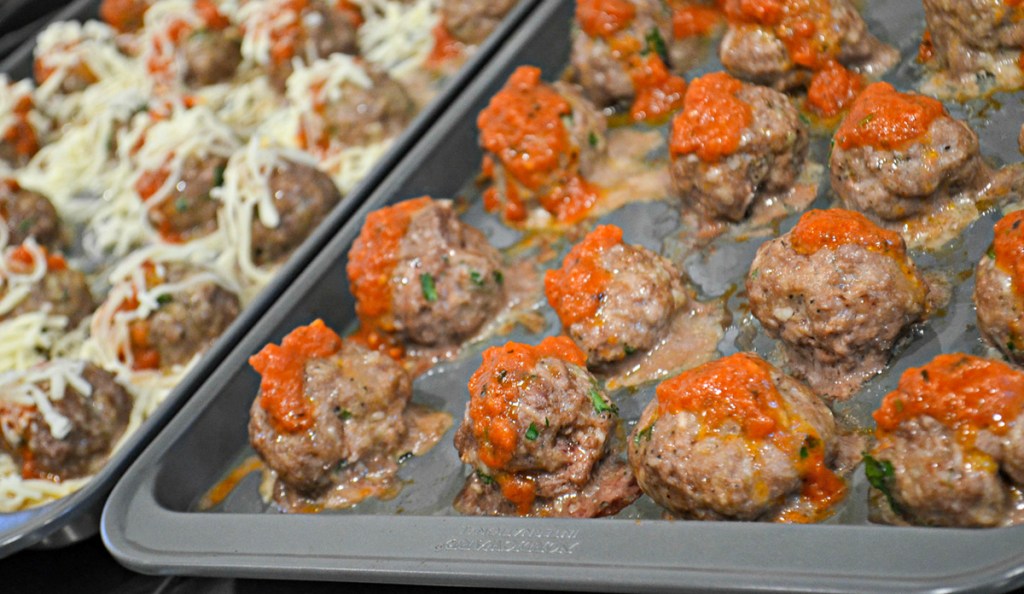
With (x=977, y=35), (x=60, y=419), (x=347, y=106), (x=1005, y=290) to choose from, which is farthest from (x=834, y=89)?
(x=60, y=419)

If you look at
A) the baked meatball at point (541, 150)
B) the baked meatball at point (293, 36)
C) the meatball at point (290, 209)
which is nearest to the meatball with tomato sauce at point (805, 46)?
the baked meatball at point (541, 150)

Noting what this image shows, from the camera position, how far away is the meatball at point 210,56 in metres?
6.20

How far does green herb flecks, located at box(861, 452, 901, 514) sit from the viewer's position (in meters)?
2.62

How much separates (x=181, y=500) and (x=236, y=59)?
353cm

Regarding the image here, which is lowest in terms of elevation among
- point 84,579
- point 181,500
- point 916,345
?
point 84,579

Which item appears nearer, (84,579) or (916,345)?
(916,345)

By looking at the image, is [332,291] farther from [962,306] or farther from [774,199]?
[962,306]

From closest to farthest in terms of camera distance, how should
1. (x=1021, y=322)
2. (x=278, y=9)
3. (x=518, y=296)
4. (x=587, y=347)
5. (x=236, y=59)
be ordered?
(x=1021, y=322) → (x=587, y=347) → (x=518, y=296) → (x=278, y=9) → (x=236, y=59)

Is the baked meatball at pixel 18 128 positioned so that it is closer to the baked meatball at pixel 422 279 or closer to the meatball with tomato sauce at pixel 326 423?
the baked meatball at pixel 422 279

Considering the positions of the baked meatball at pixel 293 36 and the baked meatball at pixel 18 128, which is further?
the baked meatball at pixel 18 128

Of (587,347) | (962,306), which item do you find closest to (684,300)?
(587,347)

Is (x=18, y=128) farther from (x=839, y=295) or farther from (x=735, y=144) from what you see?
(x=839, y=295)

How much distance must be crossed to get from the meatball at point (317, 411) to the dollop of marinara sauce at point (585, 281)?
2.13 ft

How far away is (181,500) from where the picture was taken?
143 inches
